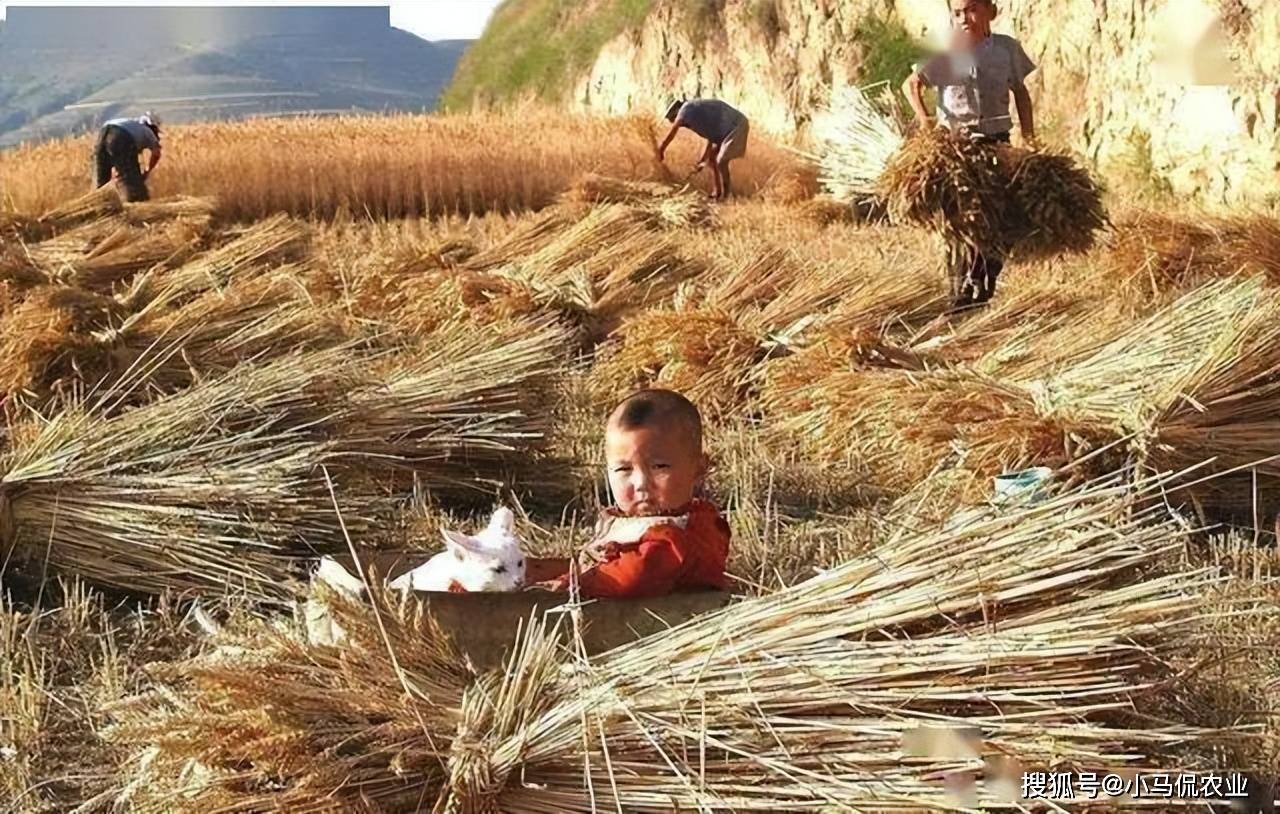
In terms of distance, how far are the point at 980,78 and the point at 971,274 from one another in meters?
0.83

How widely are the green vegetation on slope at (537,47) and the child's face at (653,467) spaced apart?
2045 cm

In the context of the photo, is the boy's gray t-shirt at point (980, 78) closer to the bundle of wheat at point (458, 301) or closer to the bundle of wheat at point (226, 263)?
the bundle of wheat at point (458, 301)

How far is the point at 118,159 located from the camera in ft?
37.4

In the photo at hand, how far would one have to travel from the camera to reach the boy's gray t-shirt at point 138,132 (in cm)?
1131

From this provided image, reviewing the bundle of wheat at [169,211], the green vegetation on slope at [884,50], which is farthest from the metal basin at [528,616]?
the green vegetation on slope at [884,50]

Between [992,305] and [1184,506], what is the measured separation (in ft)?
5.26

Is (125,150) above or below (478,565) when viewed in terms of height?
above

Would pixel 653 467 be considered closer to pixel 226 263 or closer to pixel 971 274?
pixel 971 274

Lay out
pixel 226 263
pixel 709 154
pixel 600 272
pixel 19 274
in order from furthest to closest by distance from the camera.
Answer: pixel 709 154 < pixel 226 263 < pixel 600 272 < pixel 19 274

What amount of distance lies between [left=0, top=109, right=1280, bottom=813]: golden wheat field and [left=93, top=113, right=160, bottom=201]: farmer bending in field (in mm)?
3241

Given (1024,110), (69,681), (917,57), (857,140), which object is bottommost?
(69,681)

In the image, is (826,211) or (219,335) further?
(826,211)

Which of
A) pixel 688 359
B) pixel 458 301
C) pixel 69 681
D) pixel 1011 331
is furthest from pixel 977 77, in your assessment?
pixel 69 681

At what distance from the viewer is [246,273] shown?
6359 millimetres
